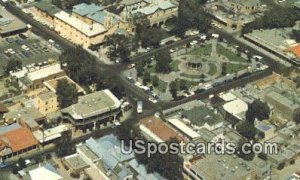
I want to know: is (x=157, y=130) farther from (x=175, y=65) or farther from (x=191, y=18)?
(x=191, y=18)

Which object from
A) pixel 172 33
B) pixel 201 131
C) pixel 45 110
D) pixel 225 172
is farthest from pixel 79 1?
pixel 225 172

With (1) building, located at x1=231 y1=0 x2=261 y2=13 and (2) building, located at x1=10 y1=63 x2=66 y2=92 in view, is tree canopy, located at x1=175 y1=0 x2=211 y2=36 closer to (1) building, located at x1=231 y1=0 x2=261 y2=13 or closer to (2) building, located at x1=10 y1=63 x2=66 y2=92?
(1) building, located at x1=231 y1=0 x2=261 y2=13

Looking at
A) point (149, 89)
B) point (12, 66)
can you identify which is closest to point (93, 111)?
point (149, 89)

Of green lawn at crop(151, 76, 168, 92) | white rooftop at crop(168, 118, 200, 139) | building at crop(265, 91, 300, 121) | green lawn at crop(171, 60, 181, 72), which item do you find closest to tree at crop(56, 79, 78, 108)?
green lawn at crop(151, 76, 168, 92)

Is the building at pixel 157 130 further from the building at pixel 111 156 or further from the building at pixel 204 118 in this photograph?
the building at pixel 111 156

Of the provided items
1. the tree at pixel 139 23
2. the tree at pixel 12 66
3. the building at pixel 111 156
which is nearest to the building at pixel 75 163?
the building at pixel 111 156
